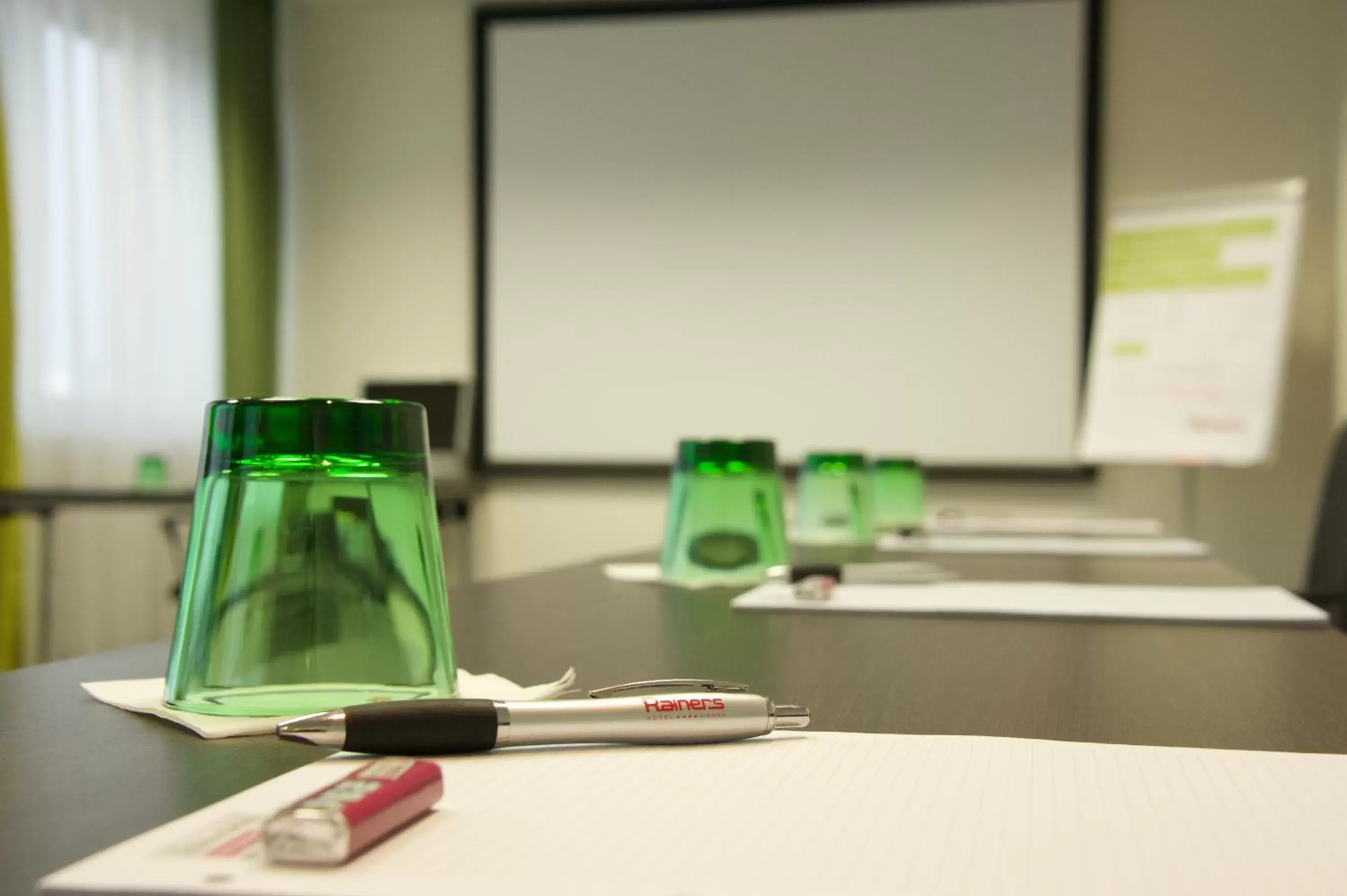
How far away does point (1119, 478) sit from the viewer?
500 cm

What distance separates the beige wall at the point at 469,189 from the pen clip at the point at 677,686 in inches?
181

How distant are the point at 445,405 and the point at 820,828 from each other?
4799 mm

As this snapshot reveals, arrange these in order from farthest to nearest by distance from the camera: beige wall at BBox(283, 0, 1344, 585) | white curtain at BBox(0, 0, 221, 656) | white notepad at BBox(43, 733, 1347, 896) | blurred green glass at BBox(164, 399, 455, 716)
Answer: beige wall at BBox(283, 0, 1344, 585), white curtain at BBox(0, 0, 221, 656), blurred green glass at BBox(164, 399, 455, 716), white notepad at BBox(43, 733, 1347, 896)

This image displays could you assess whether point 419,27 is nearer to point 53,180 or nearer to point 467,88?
point 467,88

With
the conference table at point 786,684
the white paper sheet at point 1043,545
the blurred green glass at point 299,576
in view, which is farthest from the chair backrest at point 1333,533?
the blurred green glass at point 299,576

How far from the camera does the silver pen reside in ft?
1.66

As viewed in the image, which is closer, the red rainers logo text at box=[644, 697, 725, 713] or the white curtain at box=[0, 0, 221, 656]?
the red rainers logo text at box=[644, 697, 725, 713]

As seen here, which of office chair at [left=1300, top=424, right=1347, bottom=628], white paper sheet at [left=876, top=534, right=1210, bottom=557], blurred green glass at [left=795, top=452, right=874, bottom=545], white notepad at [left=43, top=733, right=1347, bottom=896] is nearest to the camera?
white notepad at [left=43, top=733, right=1347, bottom=896]

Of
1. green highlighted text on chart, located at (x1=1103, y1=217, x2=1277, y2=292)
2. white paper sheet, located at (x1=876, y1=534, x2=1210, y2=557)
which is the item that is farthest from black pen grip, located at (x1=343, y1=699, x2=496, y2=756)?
green highlighted text on chart, located at (x1=1103, y1=217, x2=1277, y2=292)

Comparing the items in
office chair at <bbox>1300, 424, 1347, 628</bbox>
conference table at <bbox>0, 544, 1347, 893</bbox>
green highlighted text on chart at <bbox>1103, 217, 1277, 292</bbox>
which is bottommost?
office chair at <bbox>1300, 424, 1347, 628</bbox>

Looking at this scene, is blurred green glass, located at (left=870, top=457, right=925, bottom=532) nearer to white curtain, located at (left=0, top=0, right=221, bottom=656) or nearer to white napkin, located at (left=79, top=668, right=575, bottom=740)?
white napkin, located at (left=79, top=668, right=575, bottom=740)

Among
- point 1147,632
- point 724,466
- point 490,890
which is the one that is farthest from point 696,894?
point 724,466

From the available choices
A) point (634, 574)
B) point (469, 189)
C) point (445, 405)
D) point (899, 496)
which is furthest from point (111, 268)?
point (634, 574)

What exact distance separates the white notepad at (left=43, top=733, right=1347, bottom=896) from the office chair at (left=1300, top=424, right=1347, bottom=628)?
197cm
